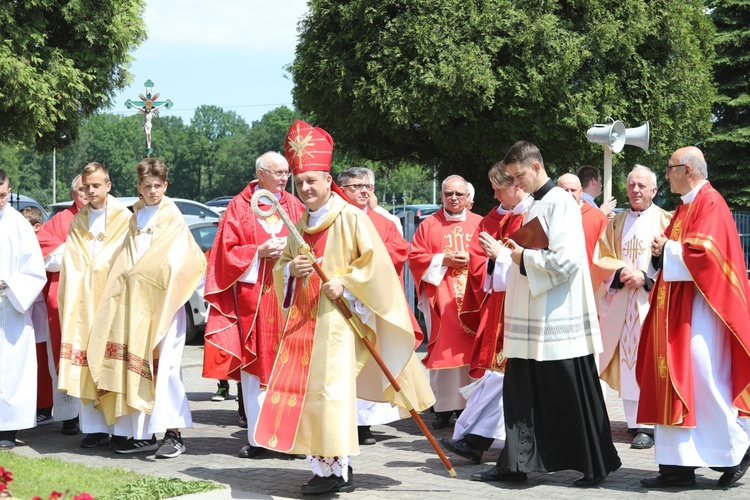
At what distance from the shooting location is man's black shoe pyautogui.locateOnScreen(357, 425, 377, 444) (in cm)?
804

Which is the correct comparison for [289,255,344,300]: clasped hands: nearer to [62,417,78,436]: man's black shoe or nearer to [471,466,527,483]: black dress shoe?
[471,466,527,483]: black dress shoe

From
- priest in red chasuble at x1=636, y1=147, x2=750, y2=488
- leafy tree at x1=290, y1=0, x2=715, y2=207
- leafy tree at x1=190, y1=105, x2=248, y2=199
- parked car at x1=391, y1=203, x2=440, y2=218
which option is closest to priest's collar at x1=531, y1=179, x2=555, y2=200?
priest in red chasuble at x1=636, y1=147, x2=750, y2=488

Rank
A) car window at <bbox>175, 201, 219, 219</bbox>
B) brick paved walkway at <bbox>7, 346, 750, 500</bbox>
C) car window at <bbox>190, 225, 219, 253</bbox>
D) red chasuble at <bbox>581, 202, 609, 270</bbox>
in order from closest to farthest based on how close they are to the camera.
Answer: brick paved walkway at <bbox>7, 346, 750, 500</bbox> < red chasuble at <bbox>581, 202, 609, 270</bbox> < car window at <bbox>190, 225, 219, 253</bbox> < car window at <bbox>175, 201, 219, 219</bbox>

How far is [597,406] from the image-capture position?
6406mm

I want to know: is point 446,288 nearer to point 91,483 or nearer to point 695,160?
point 695,160

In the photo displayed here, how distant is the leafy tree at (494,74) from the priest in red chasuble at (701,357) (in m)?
12.9

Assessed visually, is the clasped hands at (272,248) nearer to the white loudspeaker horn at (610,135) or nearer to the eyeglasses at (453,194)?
the eyeglasses at (453,194)

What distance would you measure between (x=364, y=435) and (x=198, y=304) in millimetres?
6631

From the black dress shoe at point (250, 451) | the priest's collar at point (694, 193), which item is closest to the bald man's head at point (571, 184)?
the priest's collar at point (694, 193)

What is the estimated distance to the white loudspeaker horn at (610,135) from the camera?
10289 millimetres

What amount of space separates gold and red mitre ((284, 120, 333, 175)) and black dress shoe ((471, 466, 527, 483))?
2237 millimetres

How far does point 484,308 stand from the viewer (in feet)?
25.2

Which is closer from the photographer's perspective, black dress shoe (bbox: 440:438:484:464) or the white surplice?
black dress shoe (bbox: 440:438:484:464)

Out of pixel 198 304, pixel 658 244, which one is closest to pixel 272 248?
pixel 658 244
